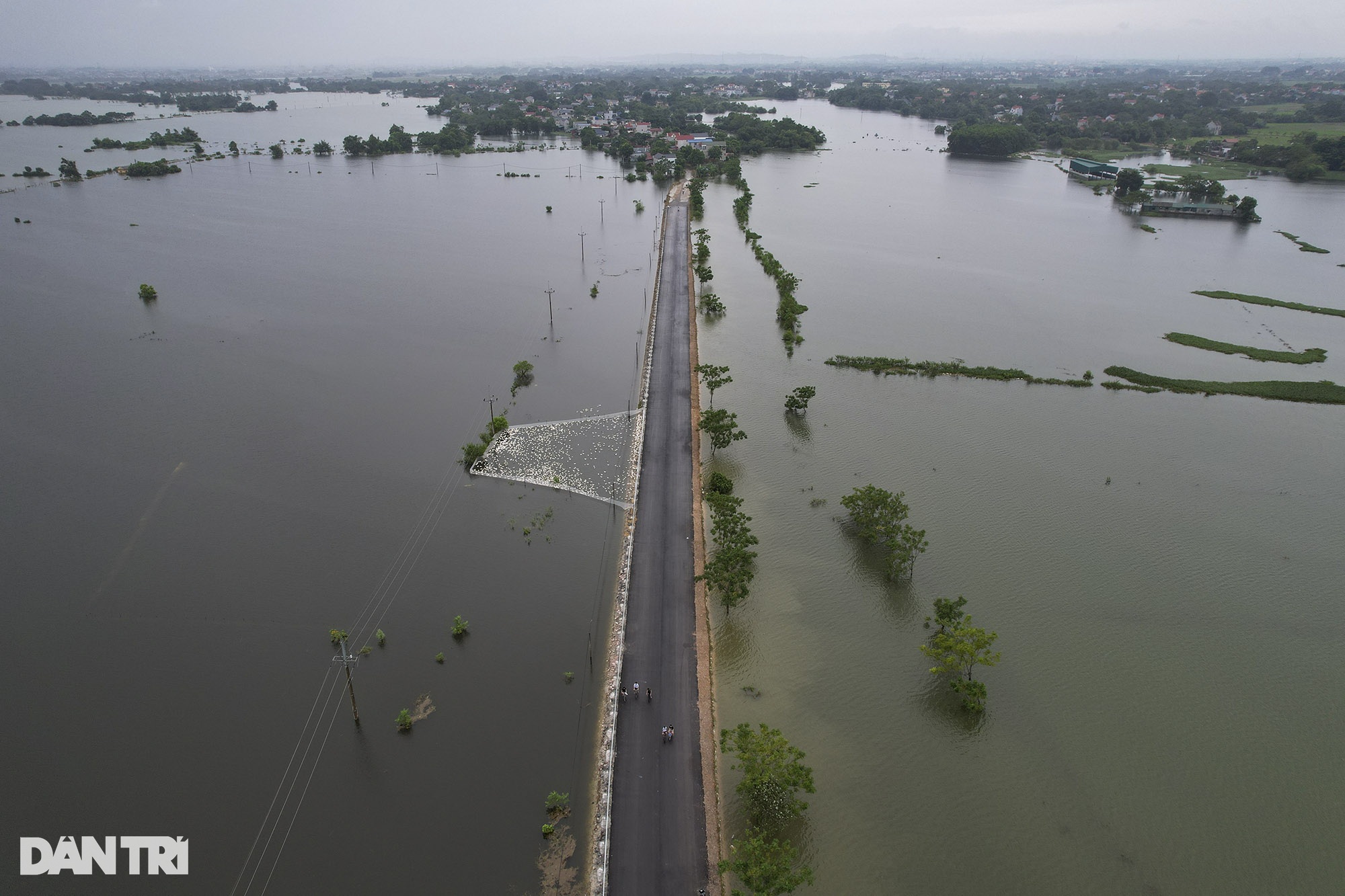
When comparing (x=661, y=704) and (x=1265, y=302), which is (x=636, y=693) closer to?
(x=661, y=704)

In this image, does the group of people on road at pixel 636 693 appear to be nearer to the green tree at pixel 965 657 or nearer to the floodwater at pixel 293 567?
the floodwater at pixel 293 567

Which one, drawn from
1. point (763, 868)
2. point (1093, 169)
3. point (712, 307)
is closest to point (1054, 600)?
point (763, 868)

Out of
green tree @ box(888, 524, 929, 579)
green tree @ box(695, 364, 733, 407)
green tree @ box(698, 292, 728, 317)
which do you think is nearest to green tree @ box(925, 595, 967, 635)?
green tree @ box(888, 524, 929, 579)

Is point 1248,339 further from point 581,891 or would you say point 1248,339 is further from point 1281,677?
point 581,891

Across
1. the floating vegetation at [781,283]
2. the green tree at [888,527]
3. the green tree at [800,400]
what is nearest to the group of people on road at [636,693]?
the green tree at [888,527]

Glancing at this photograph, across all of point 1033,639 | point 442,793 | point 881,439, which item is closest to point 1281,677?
point 1033,639

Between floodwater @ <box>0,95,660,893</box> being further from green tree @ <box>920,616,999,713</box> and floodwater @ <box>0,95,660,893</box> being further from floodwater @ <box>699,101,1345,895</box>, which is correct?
green tree @ <box>920,616,999,713</box>
